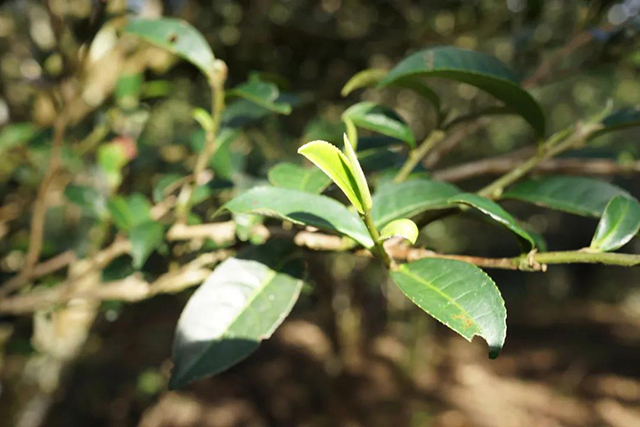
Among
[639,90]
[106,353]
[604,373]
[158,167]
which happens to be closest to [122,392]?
[106,353]

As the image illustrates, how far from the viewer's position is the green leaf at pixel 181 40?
0.66 meters

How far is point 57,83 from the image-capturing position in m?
0.98

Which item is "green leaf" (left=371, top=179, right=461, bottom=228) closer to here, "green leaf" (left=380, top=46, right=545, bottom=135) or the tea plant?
the tea plant

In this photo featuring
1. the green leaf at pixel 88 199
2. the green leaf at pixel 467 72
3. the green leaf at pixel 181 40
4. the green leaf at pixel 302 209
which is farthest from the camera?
the green leaf at pixel 88 199

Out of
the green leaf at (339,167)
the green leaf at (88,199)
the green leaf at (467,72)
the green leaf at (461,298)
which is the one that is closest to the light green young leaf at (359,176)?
the green leaf at (339,167)

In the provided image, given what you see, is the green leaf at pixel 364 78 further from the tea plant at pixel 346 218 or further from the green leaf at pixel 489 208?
the green leaf at pixel 489 208

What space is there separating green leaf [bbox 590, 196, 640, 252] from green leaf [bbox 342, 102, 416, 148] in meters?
0.25

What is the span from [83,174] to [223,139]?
0.85 m

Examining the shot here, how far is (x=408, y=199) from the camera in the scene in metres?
0.55

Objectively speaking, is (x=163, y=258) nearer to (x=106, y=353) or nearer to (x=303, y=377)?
(x=303, y=377)

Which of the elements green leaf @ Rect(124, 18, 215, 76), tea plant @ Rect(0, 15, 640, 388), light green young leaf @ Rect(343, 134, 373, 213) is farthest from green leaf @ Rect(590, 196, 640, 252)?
green leaf @ Rect(124, 18, 215, 76)

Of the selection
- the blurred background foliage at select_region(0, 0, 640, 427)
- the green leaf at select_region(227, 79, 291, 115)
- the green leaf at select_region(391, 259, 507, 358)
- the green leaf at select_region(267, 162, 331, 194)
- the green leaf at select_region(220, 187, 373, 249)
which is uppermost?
the green leaf at select_region(227, 79, 291, 115)

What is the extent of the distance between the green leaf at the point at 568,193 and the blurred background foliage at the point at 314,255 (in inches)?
10.9

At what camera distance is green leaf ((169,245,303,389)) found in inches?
18.8
